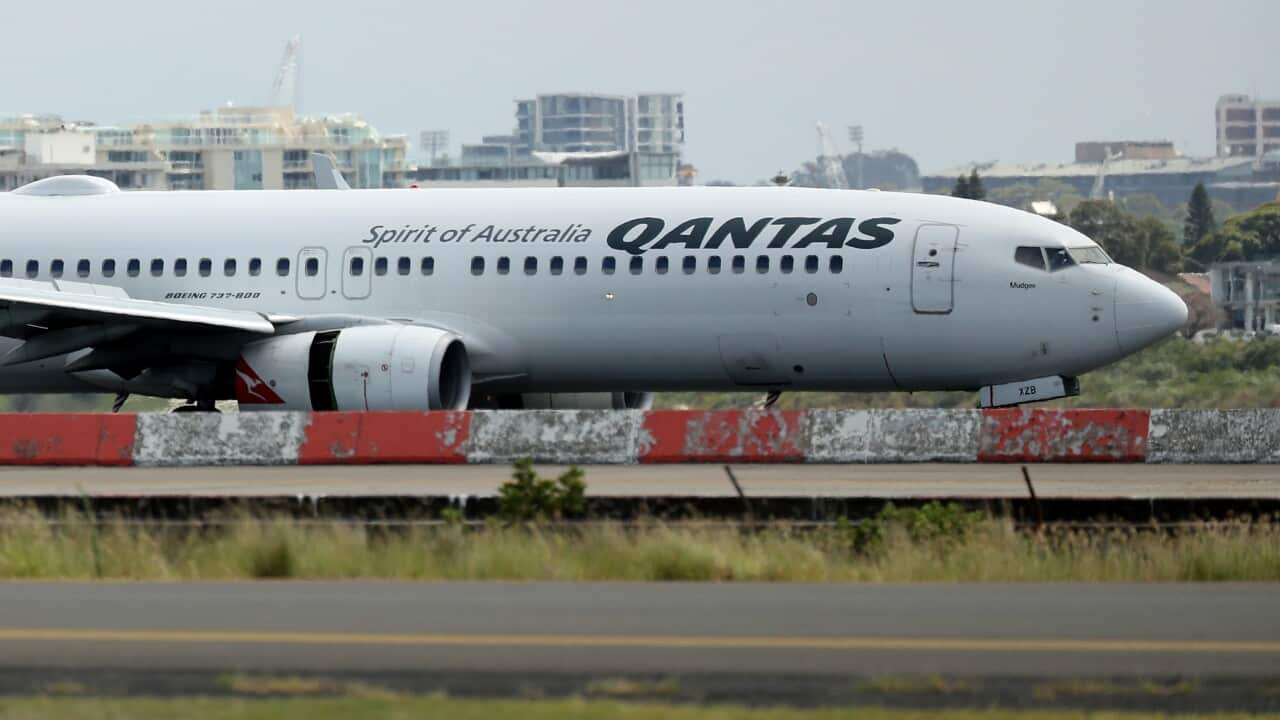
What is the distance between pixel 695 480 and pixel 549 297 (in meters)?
8.77

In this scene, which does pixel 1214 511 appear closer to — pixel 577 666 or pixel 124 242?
pixel 577 666

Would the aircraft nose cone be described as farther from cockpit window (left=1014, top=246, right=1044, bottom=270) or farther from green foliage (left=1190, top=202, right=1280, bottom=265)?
green foliage (left=1190, top=202, right=1280, bottom=265)

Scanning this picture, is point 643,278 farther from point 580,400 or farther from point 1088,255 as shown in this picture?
point 1088,255

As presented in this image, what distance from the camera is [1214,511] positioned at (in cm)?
1997

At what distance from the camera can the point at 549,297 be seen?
111 ft

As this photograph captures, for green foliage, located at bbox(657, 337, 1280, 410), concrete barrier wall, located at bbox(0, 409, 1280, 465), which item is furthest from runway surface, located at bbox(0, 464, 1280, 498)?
green foliage, located at bbox(657, 337, 1280, 410)

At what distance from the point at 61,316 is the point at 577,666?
70.8 feet

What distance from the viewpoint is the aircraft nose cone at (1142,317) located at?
103 ft

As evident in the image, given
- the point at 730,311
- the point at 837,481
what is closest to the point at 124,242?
the point at 730,311

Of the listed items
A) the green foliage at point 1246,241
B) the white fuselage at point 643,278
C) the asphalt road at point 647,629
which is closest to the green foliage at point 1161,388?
the white fuselage at point 643,278

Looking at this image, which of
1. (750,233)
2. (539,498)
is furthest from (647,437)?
(539,498)

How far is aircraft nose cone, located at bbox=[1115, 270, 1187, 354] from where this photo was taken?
3139 centimetres

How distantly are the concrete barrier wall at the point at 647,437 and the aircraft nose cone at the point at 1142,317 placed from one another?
3134mm

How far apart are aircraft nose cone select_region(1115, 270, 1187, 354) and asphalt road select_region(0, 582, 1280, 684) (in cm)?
1420
